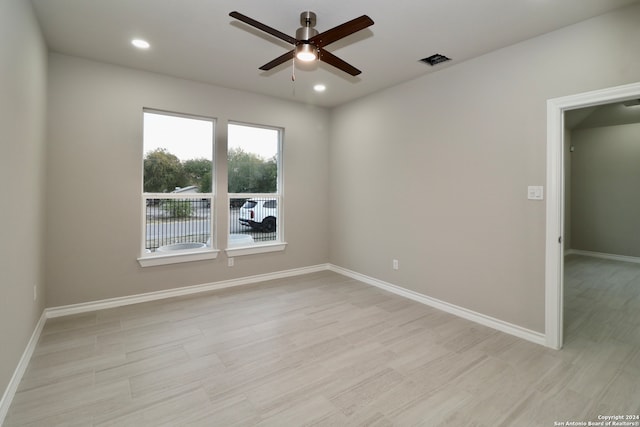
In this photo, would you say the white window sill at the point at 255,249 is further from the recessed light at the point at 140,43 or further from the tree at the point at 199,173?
the recessed light at the point at 140,43

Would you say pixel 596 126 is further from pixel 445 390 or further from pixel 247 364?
pixel 247 364

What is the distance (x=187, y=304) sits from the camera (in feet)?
12.1

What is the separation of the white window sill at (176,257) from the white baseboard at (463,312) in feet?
7.28

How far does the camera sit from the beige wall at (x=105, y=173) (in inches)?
130

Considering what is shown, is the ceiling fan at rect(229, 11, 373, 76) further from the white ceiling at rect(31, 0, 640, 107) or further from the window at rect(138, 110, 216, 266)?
the window at rect(138, 110, 216, 266)

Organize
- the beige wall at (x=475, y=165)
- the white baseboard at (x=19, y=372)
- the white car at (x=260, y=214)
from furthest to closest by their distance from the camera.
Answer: the white car at (x=260, y=214), the beige wall at (x=475, y=165), the white baseboard at (x=19, y=372)

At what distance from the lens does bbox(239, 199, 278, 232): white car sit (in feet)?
15.2

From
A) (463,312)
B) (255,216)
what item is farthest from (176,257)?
(463,312)

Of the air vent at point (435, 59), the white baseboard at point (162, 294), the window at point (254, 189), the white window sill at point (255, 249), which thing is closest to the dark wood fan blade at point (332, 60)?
the air vent at point (435, 59)

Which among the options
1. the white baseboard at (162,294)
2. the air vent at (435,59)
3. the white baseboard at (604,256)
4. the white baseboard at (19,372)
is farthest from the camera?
the white baseboard at (604,256)

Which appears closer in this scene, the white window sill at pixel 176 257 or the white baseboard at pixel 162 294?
the white baseboard at pixel 162 294

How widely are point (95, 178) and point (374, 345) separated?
3.48 meters

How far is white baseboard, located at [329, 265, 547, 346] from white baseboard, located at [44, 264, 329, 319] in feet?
3.83

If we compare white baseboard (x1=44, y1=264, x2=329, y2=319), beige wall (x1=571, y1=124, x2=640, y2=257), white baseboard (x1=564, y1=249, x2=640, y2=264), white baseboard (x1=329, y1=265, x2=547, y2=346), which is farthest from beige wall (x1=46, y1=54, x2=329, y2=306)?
white baseboard (x1=564, y1=249, x2=640, y2=264)
